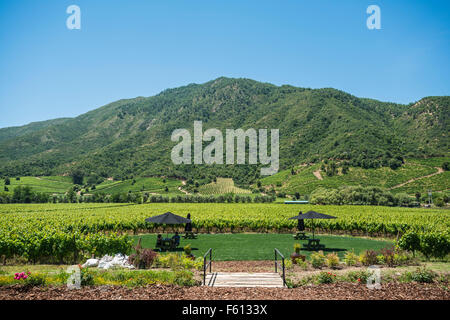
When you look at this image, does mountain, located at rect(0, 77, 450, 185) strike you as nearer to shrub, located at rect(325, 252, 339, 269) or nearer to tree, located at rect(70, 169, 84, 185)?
tree, located at rect(70, 169, 84, 185)

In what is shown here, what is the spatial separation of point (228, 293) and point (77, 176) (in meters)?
115

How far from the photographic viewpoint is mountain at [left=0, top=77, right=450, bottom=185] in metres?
91.0

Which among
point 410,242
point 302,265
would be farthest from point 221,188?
point 302,265

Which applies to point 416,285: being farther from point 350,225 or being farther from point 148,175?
point 148,175

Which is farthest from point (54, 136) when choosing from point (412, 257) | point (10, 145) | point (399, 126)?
point (412, 257)

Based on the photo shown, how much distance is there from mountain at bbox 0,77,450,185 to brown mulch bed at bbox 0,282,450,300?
254ft

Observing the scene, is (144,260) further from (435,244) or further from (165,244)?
(435,244)

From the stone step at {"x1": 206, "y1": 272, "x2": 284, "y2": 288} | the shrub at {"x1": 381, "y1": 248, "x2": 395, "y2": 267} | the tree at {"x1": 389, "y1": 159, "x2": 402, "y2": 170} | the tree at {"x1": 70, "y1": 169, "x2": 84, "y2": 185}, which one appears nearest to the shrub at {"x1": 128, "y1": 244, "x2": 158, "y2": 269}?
the stone step at {"x1": 206, "y1": 272, "x2": 284, "y2": 288}

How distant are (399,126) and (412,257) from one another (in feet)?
373

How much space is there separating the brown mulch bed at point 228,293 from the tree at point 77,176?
112 metres

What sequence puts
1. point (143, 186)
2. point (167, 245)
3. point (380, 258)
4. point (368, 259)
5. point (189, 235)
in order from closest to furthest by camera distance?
point (380, 258) < point (368, 259) < point (167, 245) < point (189, 235) < point (143, 186)

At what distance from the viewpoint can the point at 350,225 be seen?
24.6 m

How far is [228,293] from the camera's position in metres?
7.00

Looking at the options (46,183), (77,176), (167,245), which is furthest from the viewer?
(77,176)
